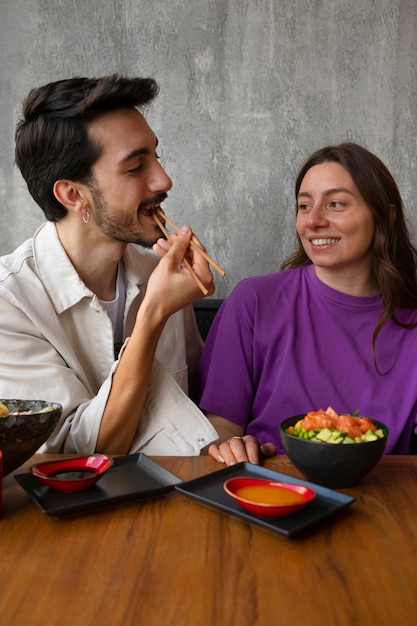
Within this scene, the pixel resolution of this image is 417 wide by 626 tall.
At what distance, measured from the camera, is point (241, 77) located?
2477mm

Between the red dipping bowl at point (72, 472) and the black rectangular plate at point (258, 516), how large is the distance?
0.16m

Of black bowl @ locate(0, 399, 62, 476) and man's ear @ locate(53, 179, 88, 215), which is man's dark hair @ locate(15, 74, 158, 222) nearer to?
man's ear @ locate(53, 179, 88, 215)

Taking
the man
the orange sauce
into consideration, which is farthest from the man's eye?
the orange sauce

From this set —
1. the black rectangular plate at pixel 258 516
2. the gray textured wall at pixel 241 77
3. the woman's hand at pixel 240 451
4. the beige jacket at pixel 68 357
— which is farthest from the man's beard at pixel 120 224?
the black rectangular plate at pixel 258 516

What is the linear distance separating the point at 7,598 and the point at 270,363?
122 cm

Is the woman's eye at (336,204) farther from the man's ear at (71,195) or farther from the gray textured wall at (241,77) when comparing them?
the man's ear at (71,195)

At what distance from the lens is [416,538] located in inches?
41.1

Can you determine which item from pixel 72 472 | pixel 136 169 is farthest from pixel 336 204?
pixel 72 472

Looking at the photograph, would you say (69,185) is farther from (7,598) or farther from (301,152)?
(7,598)

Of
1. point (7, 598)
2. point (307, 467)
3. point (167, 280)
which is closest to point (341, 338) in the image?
point (167, 280)

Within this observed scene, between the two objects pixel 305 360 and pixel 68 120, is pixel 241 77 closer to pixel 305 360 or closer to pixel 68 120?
pixel 68 120

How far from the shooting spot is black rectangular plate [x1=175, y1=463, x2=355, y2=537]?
3.45 feet

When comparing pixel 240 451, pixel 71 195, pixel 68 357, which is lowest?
pixel 240 451

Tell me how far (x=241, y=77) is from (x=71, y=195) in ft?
2.93
